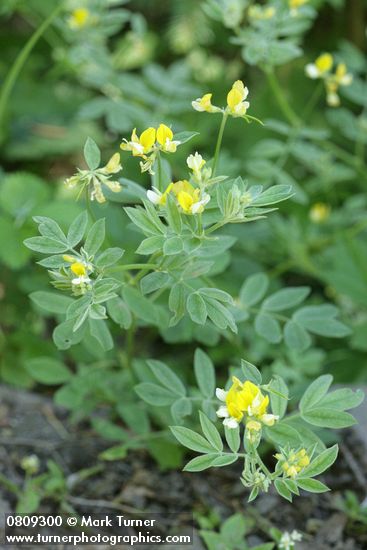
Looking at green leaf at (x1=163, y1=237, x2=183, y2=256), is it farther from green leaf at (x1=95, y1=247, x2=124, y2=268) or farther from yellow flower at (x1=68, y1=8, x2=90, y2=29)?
yellow flower at (x1=68, y1=8, x2=90, y2=29)

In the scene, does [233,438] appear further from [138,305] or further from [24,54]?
[24,54]

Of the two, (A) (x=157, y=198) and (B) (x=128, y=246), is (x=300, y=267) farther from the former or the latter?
(A) (x=157, y=198)

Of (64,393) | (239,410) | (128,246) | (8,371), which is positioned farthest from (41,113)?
(239,410)

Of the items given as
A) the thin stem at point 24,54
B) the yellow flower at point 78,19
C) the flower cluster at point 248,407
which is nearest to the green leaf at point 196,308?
the flower cluster at point 248,407

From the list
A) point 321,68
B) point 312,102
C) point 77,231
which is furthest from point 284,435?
point 312,102

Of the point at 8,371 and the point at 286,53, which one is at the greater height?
the point at 286,53

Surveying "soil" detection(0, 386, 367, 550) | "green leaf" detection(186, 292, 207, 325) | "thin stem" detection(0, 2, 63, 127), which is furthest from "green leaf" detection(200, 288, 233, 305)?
"thin stem" detection(0, 2, 63, 127)

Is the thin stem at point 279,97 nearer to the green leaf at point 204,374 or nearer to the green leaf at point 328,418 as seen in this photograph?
the green leaf at point 204,374
